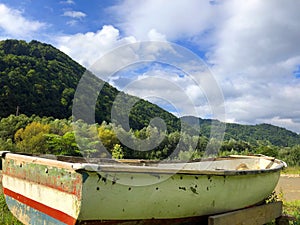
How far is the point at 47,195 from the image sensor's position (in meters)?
3.44

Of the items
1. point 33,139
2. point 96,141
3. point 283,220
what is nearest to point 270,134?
point 33,139

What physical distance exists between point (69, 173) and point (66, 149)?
777 inches

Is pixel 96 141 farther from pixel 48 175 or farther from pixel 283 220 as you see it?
pixel 48 175

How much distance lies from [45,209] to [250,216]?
2854mm

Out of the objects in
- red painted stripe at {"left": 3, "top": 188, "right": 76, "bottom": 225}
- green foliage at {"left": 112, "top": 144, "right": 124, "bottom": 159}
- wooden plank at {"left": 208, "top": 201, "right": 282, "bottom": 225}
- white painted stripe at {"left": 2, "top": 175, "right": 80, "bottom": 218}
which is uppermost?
green foliage at {"left": 112, "top": 144, "right": 124, "bottom": 159}

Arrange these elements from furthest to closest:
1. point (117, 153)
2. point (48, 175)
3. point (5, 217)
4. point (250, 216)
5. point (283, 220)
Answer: point (117, 153), point (283, 220), point (5, 217), point (250, 216), point (48, 175)

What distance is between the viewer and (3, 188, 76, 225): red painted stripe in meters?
3.17

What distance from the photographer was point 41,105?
36.7 meters

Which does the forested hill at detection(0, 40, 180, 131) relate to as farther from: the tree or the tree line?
the tree

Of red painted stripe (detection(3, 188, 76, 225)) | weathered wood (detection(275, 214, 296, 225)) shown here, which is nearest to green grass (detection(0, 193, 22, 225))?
red painted stripe (detection(3, 188, 76, 225))

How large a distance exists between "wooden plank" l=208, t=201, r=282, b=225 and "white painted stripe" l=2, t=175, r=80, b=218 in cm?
179

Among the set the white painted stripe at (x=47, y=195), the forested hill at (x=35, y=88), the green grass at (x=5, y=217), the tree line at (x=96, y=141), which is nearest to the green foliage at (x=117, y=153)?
the tree line at (x=96, y=141)

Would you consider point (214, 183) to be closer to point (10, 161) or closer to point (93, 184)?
point (93, 184)

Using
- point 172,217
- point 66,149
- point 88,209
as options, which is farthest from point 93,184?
point 66,149
